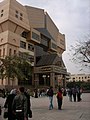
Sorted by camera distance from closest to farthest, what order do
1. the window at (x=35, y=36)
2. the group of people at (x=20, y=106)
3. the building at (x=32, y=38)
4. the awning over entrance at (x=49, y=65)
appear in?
the group of people at (x=20, y=106)
the building at (x=32, y=38)
the awning over entrance at (x=49, y=65)
the window at (x=35, y=36)

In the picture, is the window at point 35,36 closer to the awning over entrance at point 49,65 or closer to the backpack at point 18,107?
the awning over entrance at point 49,65

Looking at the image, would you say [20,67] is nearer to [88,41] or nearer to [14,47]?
[88,41]

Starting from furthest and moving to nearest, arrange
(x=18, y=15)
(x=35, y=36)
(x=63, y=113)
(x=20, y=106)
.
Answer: (x=35, y=36) < (x=18, y=15) < (x=63, y=113) < (x=20, y=106)

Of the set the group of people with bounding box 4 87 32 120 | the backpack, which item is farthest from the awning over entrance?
the backpack

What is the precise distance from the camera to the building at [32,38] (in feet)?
211

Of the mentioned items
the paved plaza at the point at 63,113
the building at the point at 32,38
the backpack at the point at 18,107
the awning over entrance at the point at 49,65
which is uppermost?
the building at the point at 32,38

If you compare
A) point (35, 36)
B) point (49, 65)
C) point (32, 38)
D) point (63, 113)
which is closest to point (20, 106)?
point (63, 113)

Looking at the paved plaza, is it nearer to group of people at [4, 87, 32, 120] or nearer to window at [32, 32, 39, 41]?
group of people at [4, 87, 32, 120]

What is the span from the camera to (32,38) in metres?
72.6

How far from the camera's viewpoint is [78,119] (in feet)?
35.9

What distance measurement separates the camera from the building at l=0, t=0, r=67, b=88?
211 feet

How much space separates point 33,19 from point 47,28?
903cm

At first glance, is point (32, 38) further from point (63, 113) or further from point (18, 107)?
point (18, 107)

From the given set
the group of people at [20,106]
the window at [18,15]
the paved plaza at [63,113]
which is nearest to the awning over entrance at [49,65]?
the window at [18,15]
